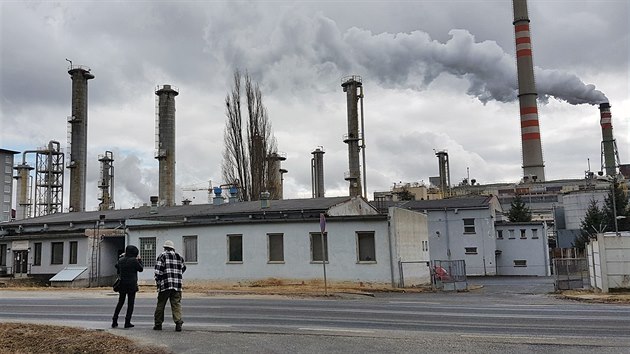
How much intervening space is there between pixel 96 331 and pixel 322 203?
23583 millimetres

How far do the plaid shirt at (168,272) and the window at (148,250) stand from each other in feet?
68.3

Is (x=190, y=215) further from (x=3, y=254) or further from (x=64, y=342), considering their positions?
(x=64, y=342)

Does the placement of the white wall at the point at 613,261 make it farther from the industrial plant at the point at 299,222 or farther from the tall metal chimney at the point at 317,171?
the tall metal chimney at the point at 317,171

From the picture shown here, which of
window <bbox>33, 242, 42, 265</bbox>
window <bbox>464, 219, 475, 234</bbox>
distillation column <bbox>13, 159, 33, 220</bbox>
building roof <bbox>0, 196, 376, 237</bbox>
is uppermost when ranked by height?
distillation column <bbox>13, 159, 33, 220</bbox>

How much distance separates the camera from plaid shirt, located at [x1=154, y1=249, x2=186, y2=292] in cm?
1047

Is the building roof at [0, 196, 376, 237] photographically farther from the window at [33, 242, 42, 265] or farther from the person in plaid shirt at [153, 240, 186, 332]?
the person in plaid shirt at [153, 240, 186, 332]

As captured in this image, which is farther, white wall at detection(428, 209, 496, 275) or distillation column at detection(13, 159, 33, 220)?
distillation column at detection(13, 159, 33, 220)

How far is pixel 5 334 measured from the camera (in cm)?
998

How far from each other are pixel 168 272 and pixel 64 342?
2.14 metres

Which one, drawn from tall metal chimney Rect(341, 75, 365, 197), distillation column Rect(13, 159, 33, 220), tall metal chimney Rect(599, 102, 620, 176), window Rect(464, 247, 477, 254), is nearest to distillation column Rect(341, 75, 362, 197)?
tall metal chimney Rect(341, 75, 365, 197)

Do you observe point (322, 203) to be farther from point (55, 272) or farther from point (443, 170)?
point (443, 170)

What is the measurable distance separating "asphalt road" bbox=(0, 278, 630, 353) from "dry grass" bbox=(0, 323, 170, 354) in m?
0.52

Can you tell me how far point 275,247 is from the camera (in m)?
28.2

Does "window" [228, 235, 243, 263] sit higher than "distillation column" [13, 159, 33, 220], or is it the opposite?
"distillation column" [13, 159, 33, 220]
